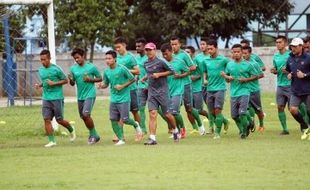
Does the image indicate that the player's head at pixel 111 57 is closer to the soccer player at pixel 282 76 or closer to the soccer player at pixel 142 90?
the soccer player at pixel 142 90

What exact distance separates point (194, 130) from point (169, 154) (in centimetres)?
609

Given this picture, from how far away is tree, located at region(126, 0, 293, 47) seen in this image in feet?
167

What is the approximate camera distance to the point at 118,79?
20.9 m

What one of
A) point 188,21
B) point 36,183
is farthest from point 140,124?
point 188,21

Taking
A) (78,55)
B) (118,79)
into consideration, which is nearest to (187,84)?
Answer: (118,79)

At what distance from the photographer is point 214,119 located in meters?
23.0

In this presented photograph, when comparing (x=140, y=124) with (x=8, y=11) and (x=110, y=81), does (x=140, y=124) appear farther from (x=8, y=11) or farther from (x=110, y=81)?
(x=8, y=11)

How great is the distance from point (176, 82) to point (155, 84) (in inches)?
53.6

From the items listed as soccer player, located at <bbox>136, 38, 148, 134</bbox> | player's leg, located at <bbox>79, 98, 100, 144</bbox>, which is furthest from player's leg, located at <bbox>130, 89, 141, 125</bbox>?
player's leg, located at <bbox>79, 98, 100, 144</bbox>

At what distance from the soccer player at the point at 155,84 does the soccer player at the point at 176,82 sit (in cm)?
82

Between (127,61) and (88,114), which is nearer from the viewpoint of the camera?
(88,114)

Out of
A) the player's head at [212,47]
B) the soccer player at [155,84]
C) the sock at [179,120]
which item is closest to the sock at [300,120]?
the player's head at [212,47]

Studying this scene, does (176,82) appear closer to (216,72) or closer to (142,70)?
(216,72)

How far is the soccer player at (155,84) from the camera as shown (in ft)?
67.4
